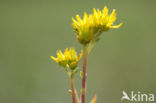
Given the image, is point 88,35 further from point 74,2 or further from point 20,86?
point 74,2

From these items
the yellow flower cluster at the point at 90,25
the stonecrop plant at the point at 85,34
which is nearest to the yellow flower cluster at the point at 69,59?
the stonecrop plant at the point at 85,34

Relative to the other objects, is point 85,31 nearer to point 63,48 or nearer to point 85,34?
point 85,34

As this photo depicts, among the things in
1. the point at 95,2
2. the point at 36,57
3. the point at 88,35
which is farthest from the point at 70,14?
the point at 88,35

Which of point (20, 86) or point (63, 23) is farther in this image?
point (63, 23)

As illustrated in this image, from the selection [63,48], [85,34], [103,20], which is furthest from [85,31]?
[63,48]

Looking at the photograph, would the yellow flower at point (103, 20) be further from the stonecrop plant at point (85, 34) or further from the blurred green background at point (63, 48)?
the blurred green background at point (63, 48)
